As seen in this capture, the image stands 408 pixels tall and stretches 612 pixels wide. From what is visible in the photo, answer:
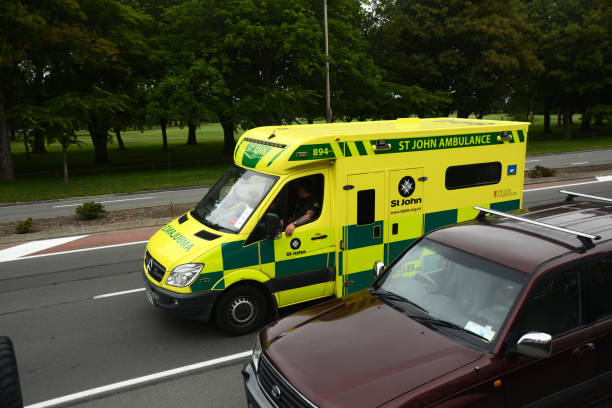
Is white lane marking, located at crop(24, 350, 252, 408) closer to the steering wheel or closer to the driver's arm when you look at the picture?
the driver's arm

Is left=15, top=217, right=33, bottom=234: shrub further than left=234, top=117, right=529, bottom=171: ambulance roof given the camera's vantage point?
Yes

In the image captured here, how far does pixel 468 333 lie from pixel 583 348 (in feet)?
3.18

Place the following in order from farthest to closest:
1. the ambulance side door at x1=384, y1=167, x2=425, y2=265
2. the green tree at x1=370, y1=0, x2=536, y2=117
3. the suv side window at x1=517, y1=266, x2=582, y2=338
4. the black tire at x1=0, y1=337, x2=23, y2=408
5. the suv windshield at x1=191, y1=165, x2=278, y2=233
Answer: the green tree at x1=370, y1=0, x2=536, y2=117
the ambulance side door at x1=384, y1=167, x2=425, y2=265
the suv windshield at x1=191, y1=165, x2=278, y2=233
the black tire at x1=0, y1=337, x2=23, y2=408
the suv side window at x1=517, y1=266, x2=582, y2=338

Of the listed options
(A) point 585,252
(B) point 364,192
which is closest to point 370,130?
(B) point 364,192

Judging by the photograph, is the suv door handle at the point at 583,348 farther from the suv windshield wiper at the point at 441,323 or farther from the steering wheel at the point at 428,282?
the steering wheel at the point at 428,282

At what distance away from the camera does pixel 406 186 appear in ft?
23.7

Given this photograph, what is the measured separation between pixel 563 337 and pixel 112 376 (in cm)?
463

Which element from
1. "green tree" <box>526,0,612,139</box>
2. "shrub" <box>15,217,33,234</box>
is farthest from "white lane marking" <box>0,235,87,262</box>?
"green tree" <box>526,0,612,139</box>

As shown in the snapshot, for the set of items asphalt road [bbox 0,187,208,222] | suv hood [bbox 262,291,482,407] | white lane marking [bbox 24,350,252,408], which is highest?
suv hood [bbox 262,291,482,407]

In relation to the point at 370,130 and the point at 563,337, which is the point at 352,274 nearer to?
the point at 370,130

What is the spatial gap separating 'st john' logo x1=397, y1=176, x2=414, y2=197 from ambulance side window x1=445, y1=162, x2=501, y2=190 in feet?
2.31

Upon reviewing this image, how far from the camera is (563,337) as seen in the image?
3.82m

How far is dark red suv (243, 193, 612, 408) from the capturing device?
132 inches

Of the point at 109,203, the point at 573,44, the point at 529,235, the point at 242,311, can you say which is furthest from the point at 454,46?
the point at 529,235
